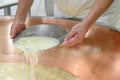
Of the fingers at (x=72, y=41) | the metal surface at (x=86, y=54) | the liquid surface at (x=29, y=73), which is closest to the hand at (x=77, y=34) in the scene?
the fingers at (x=72, y=41)

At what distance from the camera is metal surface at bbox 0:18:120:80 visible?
37.9 inches

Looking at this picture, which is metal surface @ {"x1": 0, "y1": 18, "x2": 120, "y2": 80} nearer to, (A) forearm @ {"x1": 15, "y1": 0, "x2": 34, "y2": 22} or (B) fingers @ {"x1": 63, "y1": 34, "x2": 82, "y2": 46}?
(A) forearm @ {"x1": 15, "y1": 0, "x2": 34, "y2": 22}

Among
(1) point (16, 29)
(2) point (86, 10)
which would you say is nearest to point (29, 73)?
(1) point (16, 29)

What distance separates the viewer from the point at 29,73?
109cm

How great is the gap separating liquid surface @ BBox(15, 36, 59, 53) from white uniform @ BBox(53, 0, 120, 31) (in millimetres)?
255

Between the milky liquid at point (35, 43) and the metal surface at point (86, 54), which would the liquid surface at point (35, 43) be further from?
the metal surface at point (86, 54)

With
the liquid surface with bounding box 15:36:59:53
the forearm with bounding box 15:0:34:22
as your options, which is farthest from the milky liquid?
the forearm with bounding box 15:0:34:22

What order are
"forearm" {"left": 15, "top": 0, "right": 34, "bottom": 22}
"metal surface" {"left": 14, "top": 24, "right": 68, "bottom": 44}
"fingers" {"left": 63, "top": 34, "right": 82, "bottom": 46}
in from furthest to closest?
"forearm" {"left": 15, "top": 0, "right": 34, "bottom": 22}, "metal surface" {"left": 14, "top": 24, "right": 68, "bottom": 44}, "fingers" {"left": 63, "top": 34, "right": 82, "bottom": 46}

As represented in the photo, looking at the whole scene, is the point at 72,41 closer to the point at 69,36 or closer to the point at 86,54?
the point at 69,36

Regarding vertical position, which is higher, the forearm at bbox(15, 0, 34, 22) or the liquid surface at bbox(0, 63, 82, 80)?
the forearm at bbox(15, 0, 34, 22)

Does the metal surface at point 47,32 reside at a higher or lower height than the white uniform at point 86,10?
lower

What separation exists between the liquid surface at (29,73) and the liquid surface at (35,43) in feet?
0.68

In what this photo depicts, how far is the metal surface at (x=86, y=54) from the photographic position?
96 cm

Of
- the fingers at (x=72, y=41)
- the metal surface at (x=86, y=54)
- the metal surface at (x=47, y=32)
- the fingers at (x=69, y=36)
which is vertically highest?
the fingers at (x=69, y=36)
